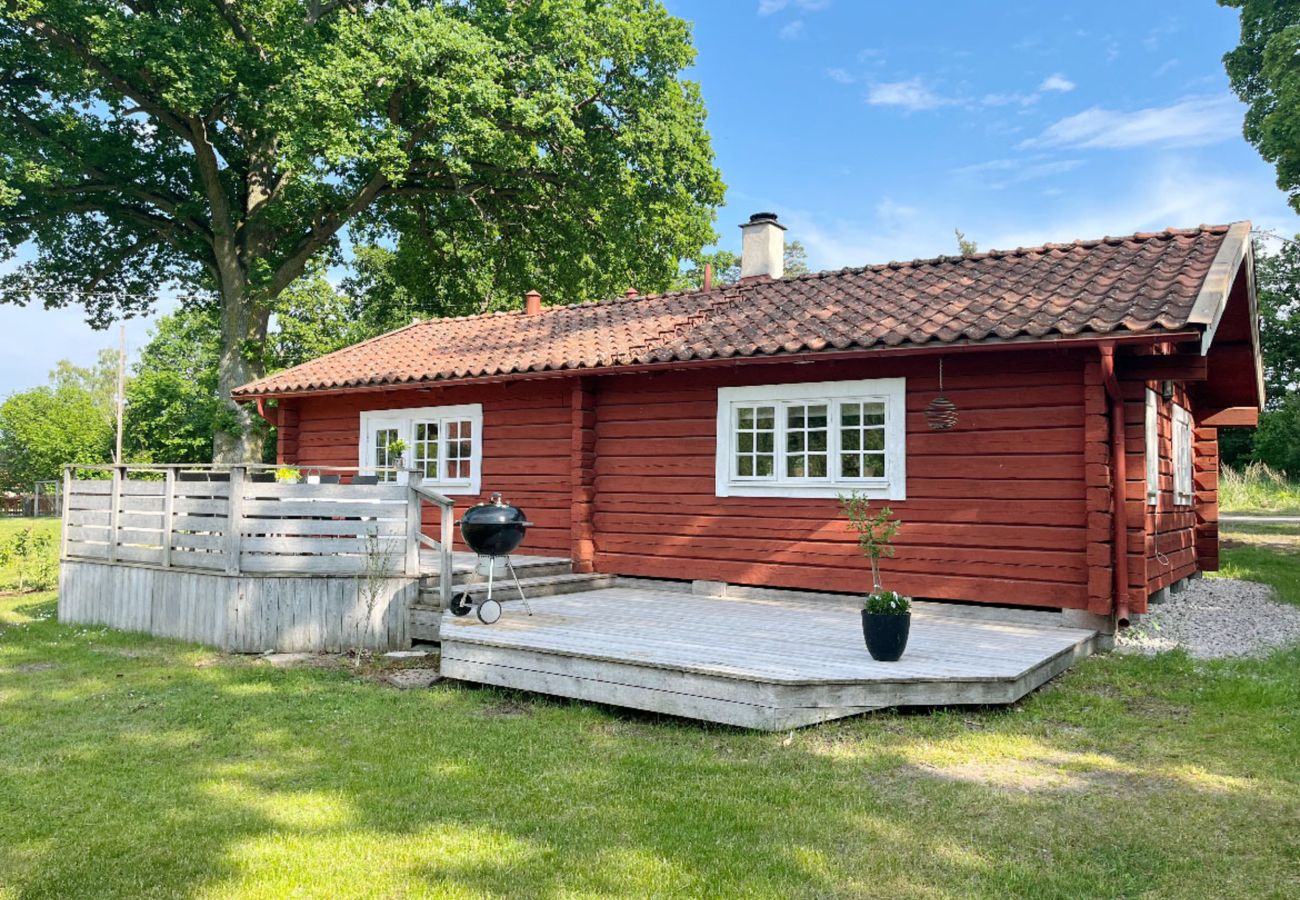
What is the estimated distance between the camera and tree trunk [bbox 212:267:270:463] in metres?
16.8

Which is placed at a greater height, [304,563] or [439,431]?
[439,431]

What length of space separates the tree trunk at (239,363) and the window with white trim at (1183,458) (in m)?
15.0

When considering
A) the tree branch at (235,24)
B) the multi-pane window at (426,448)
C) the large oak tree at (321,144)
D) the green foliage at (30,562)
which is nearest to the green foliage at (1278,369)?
the large oak tree at (321,144)

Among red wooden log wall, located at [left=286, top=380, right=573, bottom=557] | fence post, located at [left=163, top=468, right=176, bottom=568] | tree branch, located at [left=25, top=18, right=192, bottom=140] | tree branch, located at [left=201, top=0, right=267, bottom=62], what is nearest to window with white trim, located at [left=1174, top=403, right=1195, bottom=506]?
red wooden log wall, located at [left=286, top=380, right=573, bottom=557]

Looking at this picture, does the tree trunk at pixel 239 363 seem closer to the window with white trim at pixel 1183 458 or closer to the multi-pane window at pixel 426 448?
the multi-pane window at pixel 426 448

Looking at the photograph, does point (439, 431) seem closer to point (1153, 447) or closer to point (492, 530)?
point (492, 530)

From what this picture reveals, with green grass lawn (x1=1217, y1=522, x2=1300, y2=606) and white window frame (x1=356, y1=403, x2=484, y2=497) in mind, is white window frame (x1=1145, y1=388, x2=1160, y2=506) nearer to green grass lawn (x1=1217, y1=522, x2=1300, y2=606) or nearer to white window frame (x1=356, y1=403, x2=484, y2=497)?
green grass lawn (x1=1217, y1=522, x2=1300, y2=606)

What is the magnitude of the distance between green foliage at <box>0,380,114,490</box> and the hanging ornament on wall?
36693 millimetres

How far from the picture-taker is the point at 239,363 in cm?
1680

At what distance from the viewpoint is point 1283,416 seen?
1019 inches

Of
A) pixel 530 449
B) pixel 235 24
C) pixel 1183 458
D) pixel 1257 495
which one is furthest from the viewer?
pixel 1257 495

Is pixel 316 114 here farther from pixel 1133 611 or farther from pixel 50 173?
pixel 1133 611

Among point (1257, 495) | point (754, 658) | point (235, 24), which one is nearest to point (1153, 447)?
point (754, 658)

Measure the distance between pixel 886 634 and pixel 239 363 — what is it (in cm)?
1479
